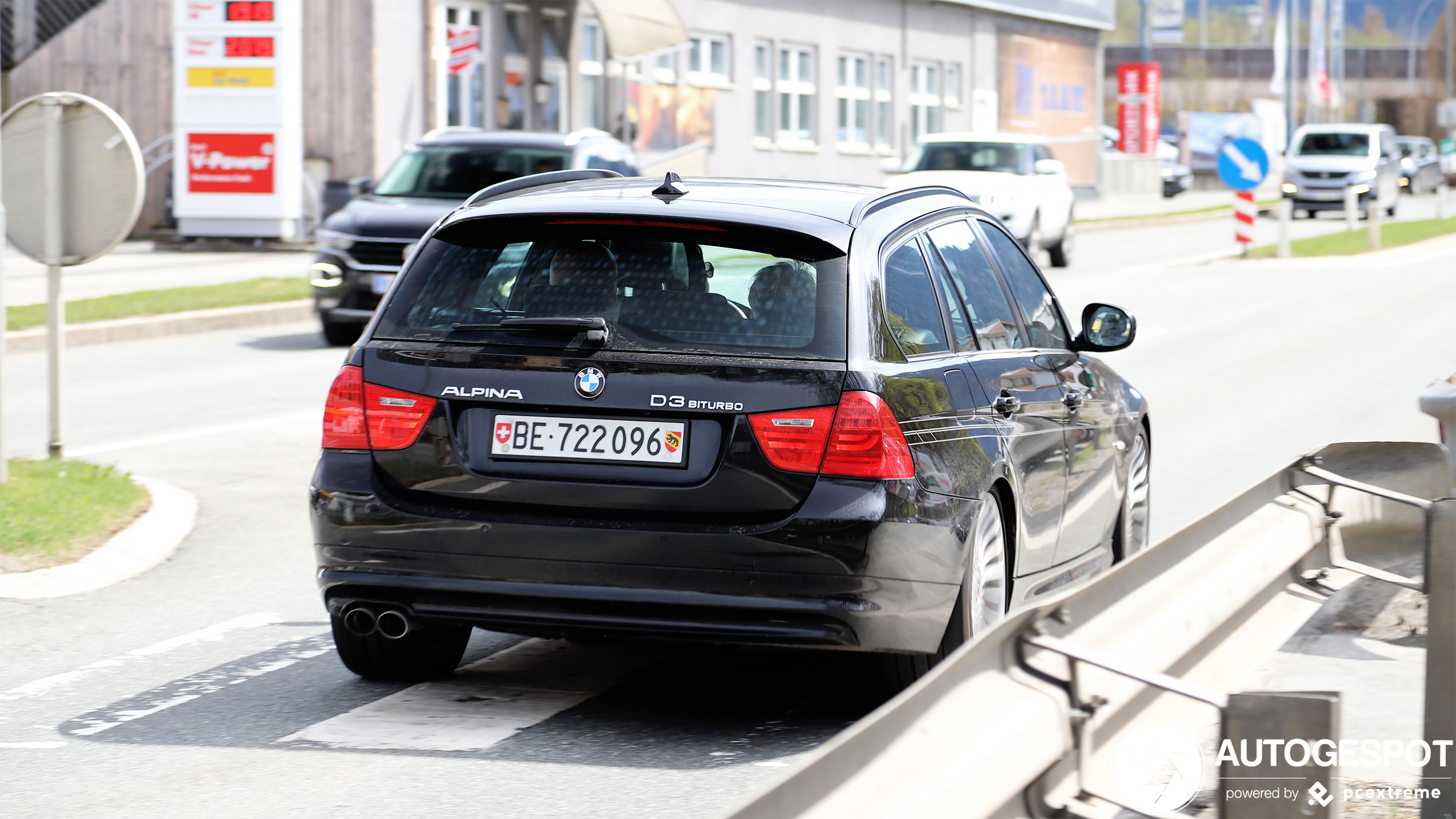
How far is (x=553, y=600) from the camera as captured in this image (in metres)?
5.01

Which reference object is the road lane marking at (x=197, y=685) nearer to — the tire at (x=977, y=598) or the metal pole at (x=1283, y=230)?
the tire at (x=977, y=598)

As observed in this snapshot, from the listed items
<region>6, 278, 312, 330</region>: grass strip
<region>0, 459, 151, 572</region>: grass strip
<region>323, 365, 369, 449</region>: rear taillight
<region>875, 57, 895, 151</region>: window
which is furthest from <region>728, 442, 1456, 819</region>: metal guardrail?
<region>875, 57, 895, 151</region>: window

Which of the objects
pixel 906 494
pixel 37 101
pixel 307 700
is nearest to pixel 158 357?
pixel 37 101

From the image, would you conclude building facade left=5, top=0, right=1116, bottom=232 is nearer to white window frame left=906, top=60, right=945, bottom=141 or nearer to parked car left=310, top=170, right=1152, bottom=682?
white window frame left=906, top=60, right=945, bottom=141

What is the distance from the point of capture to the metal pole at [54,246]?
8945mm

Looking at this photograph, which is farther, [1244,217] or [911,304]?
[1244,217]

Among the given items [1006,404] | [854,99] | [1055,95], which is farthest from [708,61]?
[1006,404]

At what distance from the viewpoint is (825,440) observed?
16.0 ft

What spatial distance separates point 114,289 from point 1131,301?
36.7ft

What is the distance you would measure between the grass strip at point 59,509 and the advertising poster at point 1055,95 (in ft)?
156

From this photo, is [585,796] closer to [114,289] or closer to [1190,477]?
[1190,477]

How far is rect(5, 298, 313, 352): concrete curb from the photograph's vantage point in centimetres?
1569

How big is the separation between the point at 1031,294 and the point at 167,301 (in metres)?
13.3

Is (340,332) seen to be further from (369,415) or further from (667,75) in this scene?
(667,75)
